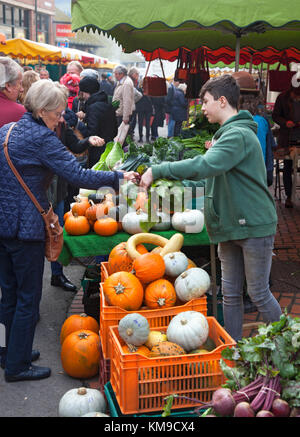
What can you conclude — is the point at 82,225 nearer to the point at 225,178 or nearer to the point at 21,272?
the point at 21,272

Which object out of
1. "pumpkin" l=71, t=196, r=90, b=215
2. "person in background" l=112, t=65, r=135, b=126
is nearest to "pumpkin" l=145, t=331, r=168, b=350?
"pumpkin" l=71, t=196, r=90, b=215

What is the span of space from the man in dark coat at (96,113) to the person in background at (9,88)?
109 inches

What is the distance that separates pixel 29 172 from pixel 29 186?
9cm

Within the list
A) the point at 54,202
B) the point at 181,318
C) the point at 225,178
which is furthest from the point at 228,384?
the point at 54,202

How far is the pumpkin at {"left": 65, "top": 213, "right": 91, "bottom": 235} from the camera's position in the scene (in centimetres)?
412

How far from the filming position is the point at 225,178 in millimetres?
3117

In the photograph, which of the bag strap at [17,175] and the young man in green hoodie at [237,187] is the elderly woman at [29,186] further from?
the young man in green hoodie at [237,187]

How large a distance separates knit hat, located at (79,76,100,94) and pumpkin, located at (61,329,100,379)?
4.23 m

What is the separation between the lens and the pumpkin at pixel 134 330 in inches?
113

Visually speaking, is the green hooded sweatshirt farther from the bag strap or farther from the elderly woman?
the bag strap

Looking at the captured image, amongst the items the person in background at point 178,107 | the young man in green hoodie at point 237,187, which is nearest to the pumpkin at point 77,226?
the young man in green hoodie at point 237,187

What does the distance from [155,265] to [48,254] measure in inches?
28.7

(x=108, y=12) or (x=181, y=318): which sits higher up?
(x=108, y=12)
